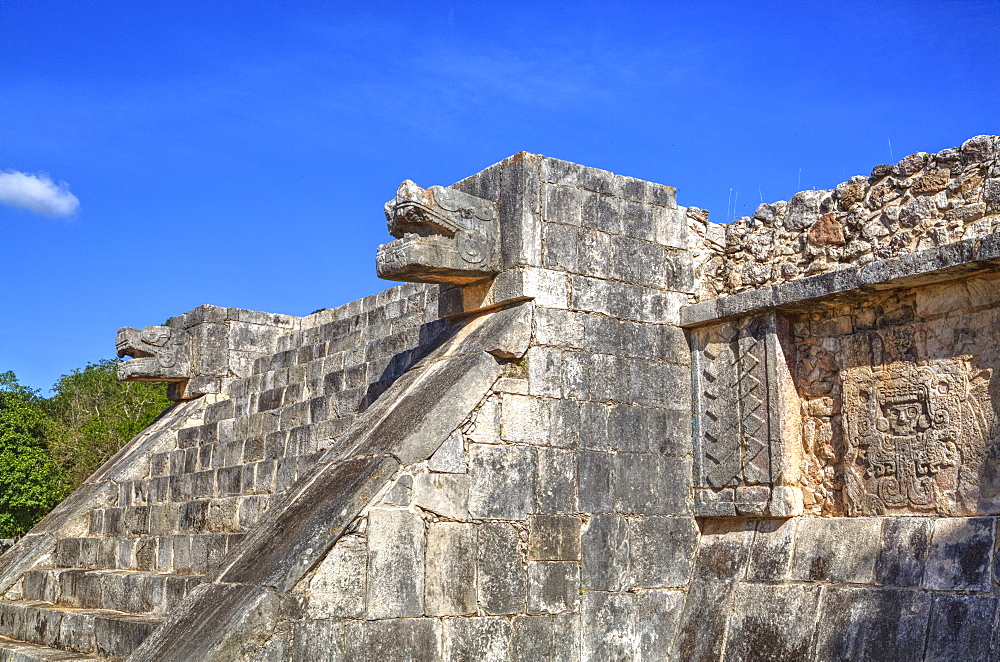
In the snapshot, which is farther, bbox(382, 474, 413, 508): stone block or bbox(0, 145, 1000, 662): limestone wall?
bbox(382, 474, 413, 508): stone block

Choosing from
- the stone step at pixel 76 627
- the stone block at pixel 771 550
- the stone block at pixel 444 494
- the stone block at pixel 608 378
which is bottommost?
the stone step at pixel 76 627

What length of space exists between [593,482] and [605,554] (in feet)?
1.52

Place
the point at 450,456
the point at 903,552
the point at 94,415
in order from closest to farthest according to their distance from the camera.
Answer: the point at 903,552 < the point at 450,456 < the point at 94,415

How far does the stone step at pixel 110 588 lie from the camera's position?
24.0 feet

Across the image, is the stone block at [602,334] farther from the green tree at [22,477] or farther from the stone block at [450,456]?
the green tree at [22,477]

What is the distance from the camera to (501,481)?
597 cm

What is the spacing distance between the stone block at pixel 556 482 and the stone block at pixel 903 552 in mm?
1850

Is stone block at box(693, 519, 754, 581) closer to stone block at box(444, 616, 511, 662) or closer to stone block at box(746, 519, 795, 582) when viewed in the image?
stone block at box(746, 519, 795, 582)

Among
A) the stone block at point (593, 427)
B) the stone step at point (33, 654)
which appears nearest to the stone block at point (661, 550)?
the stone block at point (593, 427)

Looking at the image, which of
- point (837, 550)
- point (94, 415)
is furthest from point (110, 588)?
point (94, 415)

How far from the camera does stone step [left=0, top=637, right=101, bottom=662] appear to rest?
7292mm

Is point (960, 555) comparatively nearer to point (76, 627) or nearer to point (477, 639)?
point (477, 639)

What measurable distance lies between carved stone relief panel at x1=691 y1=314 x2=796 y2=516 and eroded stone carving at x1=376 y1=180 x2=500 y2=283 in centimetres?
171

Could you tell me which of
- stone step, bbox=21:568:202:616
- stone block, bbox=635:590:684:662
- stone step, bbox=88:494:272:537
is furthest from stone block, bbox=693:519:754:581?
stone step, bbox=21:568:202:616
